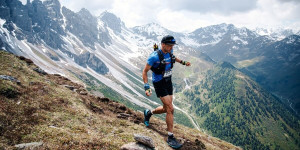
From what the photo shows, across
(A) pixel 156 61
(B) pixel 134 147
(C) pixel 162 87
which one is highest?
(A) pixel 156 61

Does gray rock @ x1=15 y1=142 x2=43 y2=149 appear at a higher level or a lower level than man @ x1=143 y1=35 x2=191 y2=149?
lower

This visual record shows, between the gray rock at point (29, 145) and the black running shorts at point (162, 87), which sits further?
the black running shorts at point (162, 87)

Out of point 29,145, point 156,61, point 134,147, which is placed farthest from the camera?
point 156,61

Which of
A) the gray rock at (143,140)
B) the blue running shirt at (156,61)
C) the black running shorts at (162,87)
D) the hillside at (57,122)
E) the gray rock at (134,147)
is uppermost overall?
the blue running shirt at (156,61)

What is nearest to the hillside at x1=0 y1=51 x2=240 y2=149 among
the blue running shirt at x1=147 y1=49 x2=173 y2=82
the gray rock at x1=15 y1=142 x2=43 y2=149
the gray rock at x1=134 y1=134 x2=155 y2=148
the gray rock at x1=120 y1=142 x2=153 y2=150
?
the gray rock at x1=15 y1=142 x2=43 y2=149

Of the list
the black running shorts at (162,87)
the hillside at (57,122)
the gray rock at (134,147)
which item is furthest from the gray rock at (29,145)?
the black running shorts at (162,87)

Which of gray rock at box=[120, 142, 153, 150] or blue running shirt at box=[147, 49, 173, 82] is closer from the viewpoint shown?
gray rock at box=[120, 142, 153, 150]

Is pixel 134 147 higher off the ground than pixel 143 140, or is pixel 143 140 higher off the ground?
pixel 143 140

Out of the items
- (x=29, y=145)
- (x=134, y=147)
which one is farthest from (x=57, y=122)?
(x=134, y=147)

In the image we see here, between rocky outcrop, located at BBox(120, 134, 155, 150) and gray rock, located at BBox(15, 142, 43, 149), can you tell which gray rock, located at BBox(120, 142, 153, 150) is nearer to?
rocky outcrop, located at BBox(120, 134, 155, 150)

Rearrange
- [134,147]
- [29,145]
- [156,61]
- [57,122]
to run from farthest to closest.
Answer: [156,61]
[57,122]
[134,147]
[29,145]

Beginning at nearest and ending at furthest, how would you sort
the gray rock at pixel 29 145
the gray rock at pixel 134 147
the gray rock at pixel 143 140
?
the gray rock at pixel 29 145, the gray rock at pixel 134 147, the gray rock at pixel 143 140

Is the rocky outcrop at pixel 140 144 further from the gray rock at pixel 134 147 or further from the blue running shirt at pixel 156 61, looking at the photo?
the blue running shirt at pixel 156 61

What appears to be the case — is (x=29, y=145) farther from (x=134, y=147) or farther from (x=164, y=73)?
(x=164, y=73)
